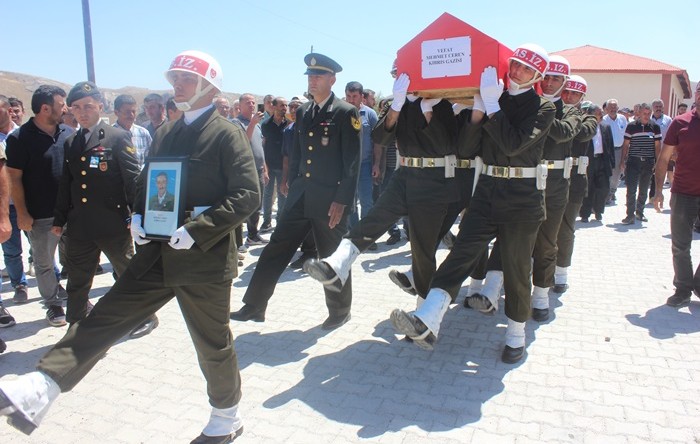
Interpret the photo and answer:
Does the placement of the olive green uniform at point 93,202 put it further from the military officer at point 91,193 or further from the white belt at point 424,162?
the white belt at point 424,162

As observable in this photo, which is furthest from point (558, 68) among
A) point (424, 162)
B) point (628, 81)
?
point (628, 81)

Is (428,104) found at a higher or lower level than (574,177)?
higher

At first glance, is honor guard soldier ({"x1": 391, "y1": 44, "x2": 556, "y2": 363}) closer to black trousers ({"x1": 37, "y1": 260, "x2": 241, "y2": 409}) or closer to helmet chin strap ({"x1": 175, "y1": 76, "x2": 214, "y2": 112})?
black trousers ({"x1": 37, "y1": 260, "x2": 241, "y2": 409})

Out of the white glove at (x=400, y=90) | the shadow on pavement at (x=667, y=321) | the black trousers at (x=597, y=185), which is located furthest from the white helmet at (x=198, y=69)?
the black trousers at (x=597, y=185)

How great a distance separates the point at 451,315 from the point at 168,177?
10.8 ft

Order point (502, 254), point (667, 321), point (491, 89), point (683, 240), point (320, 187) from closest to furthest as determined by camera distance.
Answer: point (491, 89), point (502, 254), point (320, 187), point (667, 321), point (683, 240)

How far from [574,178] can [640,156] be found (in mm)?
5832

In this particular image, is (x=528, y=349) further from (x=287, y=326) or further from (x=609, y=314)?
(x=287, y=326)

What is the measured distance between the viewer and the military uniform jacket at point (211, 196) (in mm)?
2779

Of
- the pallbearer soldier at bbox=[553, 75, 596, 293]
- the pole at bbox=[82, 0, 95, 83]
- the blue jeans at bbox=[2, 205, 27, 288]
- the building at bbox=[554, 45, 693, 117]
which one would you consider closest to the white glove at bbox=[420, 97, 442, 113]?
the pallbearer soldier at bbox=[553, 75, 596, 293]

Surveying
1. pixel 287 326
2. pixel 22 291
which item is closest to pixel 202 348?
pixel 287 326

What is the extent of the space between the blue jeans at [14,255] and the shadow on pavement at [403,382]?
12.0ft

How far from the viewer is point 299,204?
4742 mm

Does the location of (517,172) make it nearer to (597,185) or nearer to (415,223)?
(415,223)
